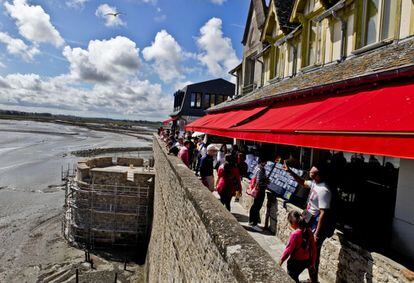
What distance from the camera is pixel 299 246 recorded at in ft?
15.4

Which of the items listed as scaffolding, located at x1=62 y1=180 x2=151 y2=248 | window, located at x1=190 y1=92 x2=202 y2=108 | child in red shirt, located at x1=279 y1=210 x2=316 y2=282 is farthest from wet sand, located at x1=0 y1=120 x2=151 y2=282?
child in red shirt, located at x1=279 y1=210 x2=316 y2=282

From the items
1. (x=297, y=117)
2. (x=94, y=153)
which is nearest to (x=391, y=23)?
(x=297, y=117)

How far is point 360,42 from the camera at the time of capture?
8453 mm

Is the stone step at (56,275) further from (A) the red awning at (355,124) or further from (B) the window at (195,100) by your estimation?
(B) the window at (195,100)

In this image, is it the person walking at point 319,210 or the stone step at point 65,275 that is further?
the stone step at point 65,275

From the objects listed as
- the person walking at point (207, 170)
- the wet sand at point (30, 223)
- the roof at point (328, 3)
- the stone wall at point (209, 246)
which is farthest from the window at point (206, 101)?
the stone wall at point (209, 246)

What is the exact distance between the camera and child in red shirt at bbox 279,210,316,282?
4668mm

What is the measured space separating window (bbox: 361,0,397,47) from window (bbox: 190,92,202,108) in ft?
100

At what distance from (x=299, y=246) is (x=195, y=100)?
113 feet

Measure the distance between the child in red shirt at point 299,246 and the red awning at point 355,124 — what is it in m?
1.17

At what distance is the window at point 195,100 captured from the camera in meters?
38.4

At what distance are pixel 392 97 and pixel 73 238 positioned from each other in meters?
21.6

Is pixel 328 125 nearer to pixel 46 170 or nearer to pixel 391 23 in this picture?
pixel 391 23

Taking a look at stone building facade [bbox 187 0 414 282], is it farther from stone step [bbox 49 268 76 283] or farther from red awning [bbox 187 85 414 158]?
stone step [bbox 49 268 76 283]
